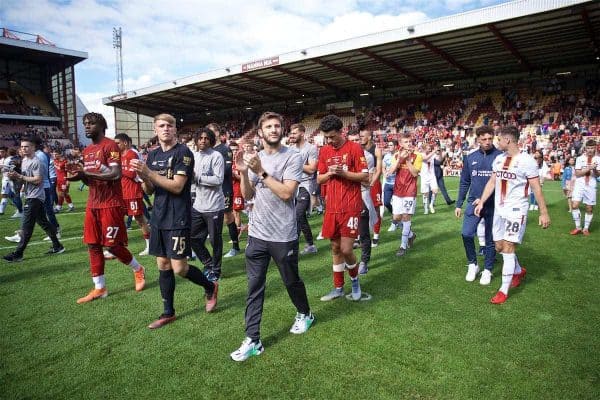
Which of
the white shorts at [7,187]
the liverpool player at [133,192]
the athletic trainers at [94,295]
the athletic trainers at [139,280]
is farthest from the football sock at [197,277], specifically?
the white shorts at [7,187]

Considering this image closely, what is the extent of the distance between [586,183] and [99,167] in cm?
974

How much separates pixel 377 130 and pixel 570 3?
1727 cm

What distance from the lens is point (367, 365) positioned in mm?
3266

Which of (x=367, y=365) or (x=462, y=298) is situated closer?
(x=367, y=365)

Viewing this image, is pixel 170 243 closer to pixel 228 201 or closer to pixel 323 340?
pixel 323 340

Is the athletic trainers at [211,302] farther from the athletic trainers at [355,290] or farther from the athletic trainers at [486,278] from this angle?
the athletic trainers at [486,278]

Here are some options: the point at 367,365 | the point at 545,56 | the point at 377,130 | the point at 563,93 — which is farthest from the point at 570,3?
the point at 367,365

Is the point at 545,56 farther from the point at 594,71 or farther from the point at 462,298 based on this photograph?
the point at 462,298

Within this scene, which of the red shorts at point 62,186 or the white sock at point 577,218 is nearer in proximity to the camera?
the white sock at point 577,218

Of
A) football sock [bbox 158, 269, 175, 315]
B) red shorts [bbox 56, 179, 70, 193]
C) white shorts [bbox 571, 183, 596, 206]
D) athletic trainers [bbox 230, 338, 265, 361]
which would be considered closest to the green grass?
athletic trainers [bbox 230, 338, 265, 361]

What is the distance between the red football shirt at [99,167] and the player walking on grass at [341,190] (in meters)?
2.60

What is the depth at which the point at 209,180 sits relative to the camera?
5.16 metres

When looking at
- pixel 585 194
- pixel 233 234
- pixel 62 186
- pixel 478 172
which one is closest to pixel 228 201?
pixel 233 234

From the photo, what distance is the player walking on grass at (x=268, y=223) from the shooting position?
3357 millimetres
